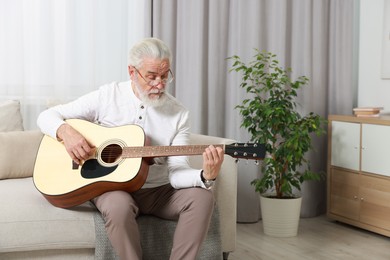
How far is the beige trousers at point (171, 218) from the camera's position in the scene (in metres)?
2.36

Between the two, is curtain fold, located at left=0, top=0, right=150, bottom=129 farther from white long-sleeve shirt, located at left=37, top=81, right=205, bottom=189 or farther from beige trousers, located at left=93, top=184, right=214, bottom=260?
beige trousers, located at left=93, top=184, right=214, bottom=260

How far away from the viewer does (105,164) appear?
2486 millimetres

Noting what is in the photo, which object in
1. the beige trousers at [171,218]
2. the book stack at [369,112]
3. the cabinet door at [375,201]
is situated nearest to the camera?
the beige trousers at [171,218]

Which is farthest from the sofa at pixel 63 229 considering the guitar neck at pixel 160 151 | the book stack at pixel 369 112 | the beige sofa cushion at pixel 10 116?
the book stack at pixel 369 112

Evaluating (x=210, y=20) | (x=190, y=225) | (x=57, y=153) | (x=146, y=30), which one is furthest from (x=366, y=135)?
(x=57, y=153)

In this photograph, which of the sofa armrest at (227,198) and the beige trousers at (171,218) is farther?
the sofa armrest at (227,198)

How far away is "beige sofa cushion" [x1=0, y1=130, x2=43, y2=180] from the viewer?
2.97 metres

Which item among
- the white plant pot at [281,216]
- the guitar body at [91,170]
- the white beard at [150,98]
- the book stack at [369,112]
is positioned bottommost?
the white plant pot at [281,216]

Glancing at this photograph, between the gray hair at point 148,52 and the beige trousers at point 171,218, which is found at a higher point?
the gray hair at point 148,52

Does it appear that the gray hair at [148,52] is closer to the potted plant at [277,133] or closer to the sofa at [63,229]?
the sofa at [63,229]

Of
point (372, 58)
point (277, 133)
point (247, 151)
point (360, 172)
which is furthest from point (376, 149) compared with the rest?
point (247, 151)

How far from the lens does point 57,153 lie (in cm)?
260

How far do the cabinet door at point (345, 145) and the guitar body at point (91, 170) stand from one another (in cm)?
176

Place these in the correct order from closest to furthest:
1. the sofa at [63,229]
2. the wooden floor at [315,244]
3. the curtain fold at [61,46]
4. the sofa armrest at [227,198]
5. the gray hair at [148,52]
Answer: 1. the sofa at [63,229]
2. the gray hair at [148,52]
3. the sofa armrest at [227,198]
4. the wooden floor at [315,244]
5. the curtain fold at [61,46]
